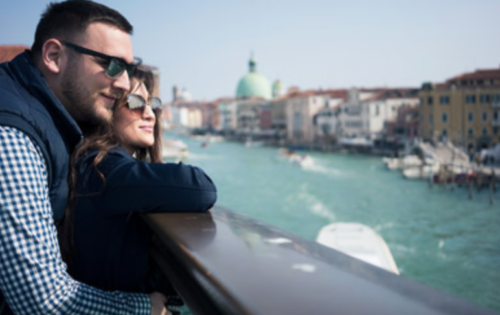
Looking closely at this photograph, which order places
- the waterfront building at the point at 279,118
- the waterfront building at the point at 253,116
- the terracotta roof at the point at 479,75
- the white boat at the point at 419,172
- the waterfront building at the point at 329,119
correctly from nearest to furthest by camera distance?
the terracotta roof at the point at 479,75 < the white boat at the point at 419,172 < the waterfront building at the point at 329,119 < the waterfront building at the point at 279,118 < the waterfront building at the point at 253,116

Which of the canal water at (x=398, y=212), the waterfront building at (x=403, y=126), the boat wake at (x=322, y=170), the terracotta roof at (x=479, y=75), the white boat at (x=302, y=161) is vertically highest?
the terracotta roof at (x=479, y=75)

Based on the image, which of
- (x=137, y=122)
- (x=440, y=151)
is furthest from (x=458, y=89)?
(x=137, y=122)

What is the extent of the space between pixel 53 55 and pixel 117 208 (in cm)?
20

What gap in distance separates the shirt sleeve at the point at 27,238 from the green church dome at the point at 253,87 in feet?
135

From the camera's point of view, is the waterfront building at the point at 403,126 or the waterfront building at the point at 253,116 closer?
the waterfront building at the point at 403,126

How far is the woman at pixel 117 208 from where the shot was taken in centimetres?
58

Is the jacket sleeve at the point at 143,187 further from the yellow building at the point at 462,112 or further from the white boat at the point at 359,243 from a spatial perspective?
the yellow building at the point at 462,112

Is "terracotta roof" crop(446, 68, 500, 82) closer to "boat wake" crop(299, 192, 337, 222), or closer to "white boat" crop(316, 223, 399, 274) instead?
"boat wake" crop(299, 192, 337, 222)

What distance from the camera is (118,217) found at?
0.59 meters

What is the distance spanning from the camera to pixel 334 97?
29.2 m

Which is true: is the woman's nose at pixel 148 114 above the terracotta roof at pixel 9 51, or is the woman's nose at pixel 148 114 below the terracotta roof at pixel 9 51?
below

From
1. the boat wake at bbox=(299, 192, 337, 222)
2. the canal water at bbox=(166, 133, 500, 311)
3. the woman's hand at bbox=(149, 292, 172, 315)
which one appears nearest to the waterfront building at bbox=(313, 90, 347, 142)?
the canal water at bbox=(166, 133, 500, 311)

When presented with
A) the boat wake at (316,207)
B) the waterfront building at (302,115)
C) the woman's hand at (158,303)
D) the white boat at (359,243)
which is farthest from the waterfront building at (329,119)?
the woman's hand at (158,303)

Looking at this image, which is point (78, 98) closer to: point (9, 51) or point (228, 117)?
point (9, 51)
